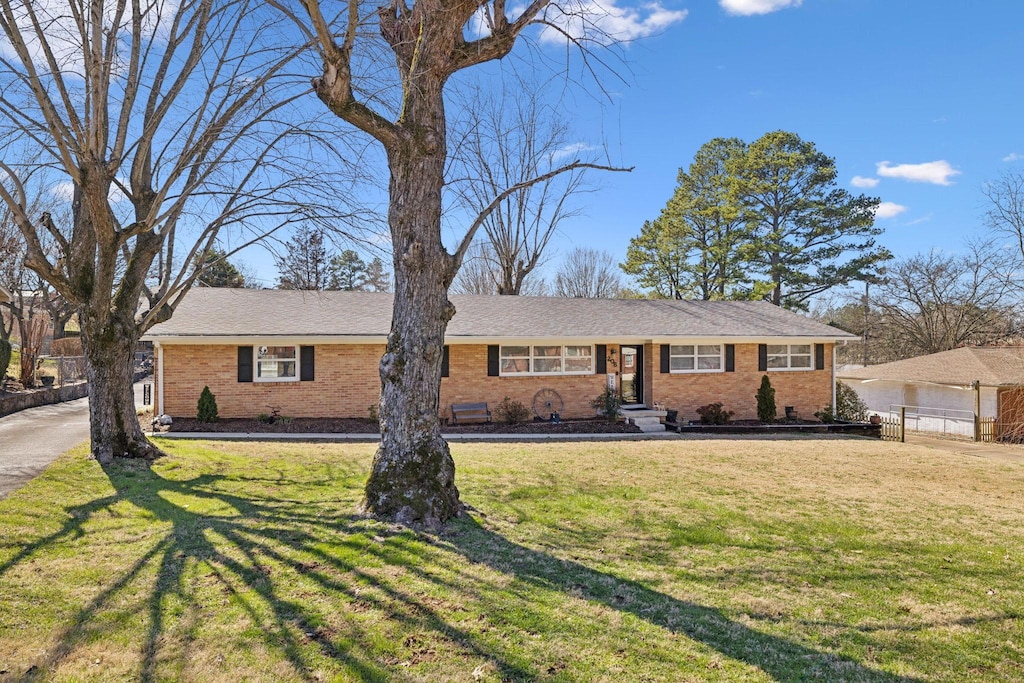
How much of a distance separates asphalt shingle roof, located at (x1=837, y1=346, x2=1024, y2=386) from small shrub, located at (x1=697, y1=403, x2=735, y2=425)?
10144 millimetres

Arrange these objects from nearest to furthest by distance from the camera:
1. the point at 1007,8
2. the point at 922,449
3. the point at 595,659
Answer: the point at 595,659, the point at 1007,8, the point at 922,449

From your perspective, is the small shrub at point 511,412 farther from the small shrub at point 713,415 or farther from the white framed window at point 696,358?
the small shrub at point 713,415

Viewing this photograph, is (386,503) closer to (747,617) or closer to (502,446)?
(747,617)

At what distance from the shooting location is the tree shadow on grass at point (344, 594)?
10.4 feet

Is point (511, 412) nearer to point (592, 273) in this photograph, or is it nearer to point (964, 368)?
point (964, 368)

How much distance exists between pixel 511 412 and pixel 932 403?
17.4 metres

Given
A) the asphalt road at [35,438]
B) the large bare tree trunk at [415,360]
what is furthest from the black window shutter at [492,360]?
the large bare tree trunk at [415,360]

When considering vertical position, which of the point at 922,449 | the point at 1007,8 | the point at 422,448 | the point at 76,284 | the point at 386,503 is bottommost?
the point at 922,449

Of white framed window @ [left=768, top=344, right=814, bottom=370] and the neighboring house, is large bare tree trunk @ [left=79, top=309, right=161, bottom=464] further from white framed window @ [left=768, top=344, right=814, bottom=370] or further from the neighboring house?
the neighboring house

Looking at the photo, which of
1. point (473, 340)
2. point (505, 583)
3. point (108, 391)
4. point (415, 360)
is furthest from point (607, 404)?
point (505, 583)

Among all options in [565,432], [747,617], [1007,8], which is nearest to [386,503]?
[747,617]

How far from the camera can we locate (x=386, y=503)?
18.5 ft

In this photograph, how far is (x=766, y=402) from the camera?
17.1 m

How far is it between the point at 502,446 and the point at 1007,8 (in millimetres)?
14008
